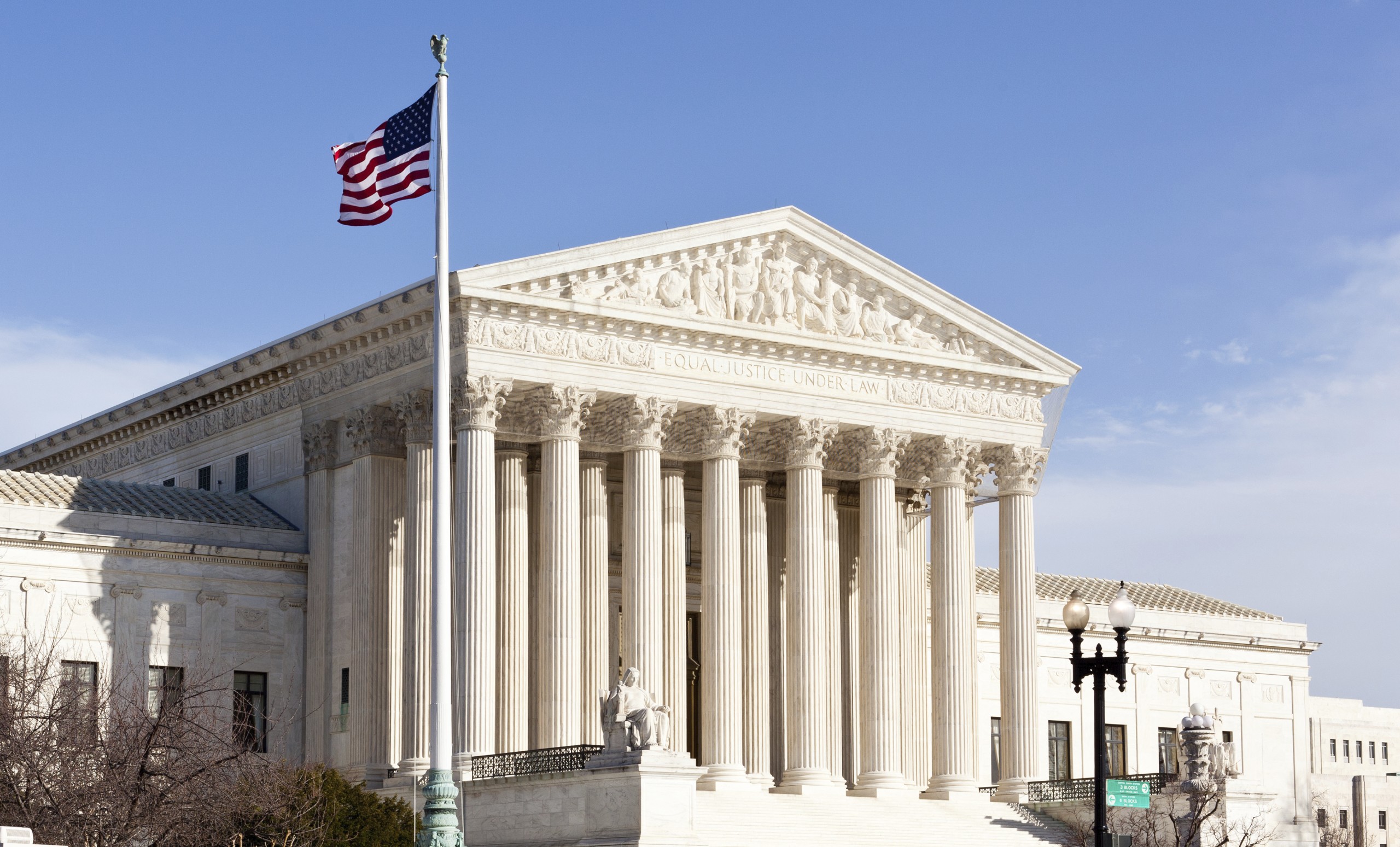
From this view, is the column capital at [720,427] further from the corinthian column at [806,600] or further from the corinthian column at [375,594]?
the corinthian column at [375,594]

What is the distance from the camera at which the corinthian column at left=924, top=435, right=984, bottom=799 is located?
59875 millimetres

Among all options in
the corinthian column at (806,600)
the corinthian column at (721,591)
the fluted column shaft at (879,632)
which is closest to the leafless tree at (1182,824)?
the fluted column shaft at (879,632)

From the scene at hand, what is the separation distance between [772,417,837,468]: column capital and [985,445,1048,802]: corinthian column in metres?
6.25

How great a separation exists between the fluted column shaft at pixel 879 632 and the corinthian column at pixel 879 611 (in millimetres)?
15

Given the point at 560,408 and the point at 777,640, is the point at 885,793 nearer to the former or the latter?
the point at 777,640

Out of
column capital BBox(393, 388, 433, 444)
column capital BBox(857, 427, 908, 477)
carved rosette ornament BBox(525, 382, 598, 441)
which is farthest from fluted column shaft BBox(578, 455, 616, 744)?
column capital BBox(857, 427, 908, 477)

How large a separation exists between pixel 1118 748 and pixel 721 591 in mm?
25936

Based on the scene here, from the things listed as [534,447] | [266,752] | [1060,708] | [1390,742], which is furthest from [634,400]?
[1390,742]

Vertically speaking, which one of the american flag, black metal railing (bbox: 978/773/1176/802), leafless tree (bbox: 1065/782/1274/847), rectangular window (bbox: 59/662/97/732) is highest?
the american flag

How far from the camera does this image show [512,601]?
55.0 metres

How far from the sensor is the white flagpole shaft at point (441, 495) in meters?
34.9

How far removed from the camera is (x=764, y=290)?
58.2 m

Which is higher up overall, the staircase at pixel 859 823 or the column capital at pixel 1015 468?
the column capital at pixel 1015 468

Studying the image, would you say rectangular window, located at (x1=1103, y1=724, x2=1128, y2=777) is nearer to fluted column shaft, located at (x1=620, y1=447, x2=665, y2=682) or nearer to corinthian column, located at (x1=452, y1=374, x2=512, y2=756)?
fluted column shaft, located at (x1=620, y1=447, x2=665, y2=682)
